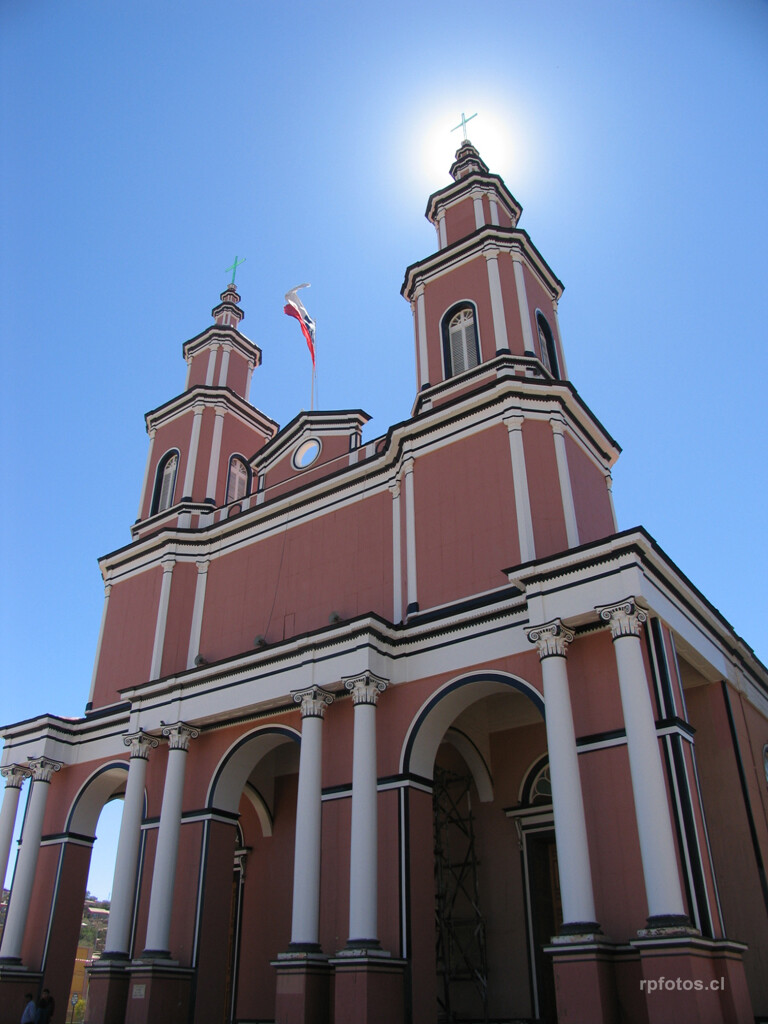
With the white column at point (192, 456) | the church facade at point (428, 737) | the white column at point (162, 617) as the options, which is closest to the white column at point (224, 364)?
the white column at point (192, 456)

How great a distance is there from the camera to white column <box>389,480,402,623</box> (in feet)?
57.4

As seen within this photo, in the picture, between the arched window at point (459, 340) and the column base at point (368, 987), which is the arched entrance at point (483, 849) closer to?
the column base at point (368, 987)

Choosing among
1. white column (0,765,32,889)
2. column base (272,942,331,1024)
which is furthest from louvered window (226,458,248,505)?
column base (272,942,331,1024)

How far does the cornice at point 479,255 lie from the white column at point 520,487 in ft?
18.9

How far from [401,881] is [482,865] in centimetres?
436

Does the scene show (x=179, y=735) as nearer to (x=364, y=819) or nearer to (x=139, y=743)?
(x=139, y=743)

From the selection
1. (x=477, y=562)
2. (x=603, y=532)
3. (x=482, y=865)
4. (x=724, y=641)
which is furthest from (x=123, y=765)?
(x=724, y=641)

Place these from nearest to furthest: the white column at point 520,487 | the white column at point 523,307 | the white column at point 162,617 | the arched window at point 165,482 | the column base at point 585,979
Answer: the column base at point 585,979 < the white column at point 520,487 < the white column at point 523,307 < the white column at point 162,617 < the arched window at point 165,482

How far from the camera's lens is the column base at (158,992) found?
15.4 m

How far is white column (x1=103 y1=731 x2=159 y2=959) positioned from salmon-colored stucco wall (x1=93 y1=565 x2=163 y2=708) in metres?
3.00

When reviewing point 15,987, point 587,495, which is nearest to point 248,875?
point 15,987

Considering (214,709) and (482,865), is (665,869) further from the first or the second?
(214,709)

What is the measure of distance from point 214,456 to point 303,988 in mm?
15010

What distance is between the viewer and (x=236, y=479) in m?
25.6
